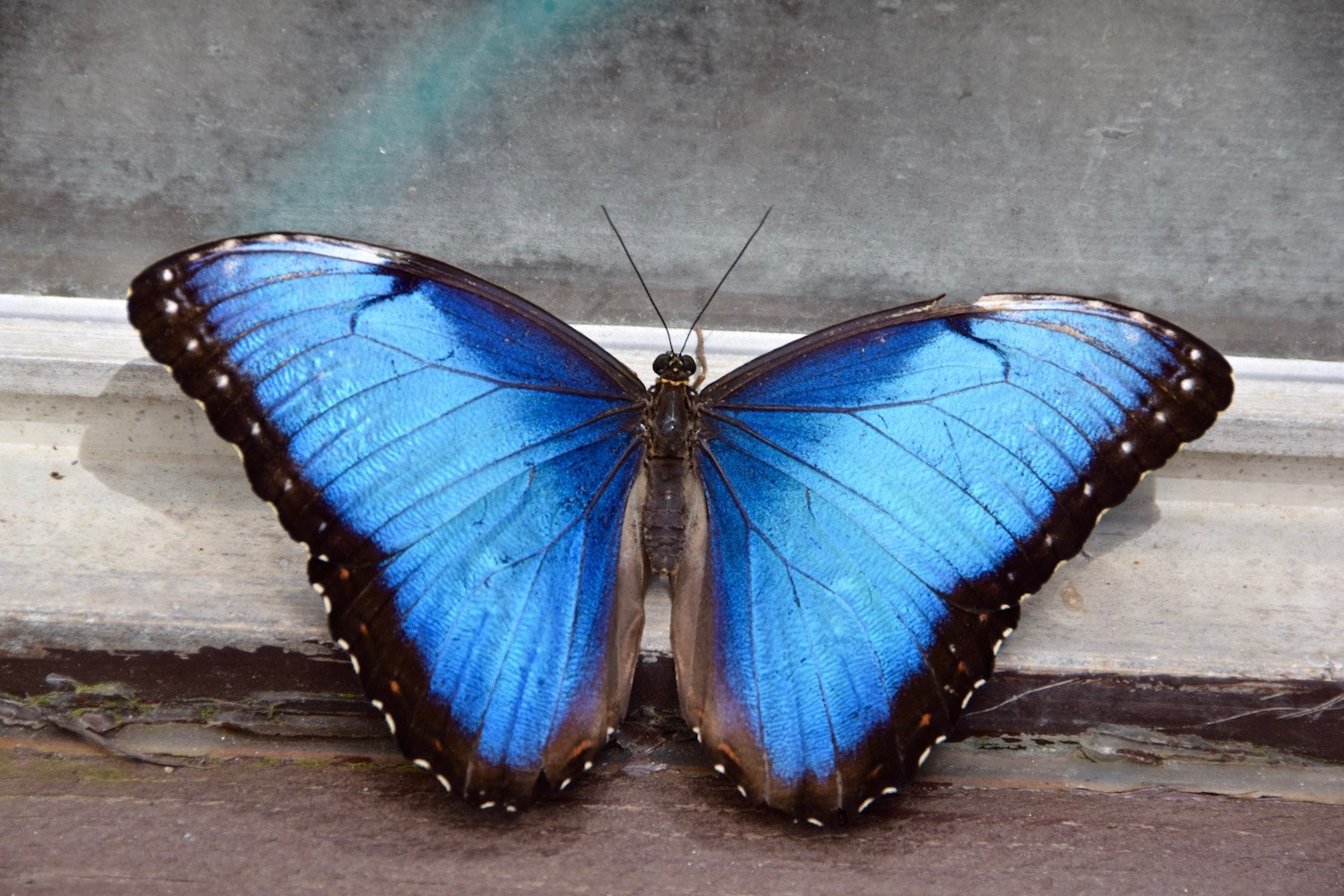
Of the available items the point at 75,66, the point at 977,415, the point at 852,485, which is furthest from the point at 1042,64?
the point at 75,66

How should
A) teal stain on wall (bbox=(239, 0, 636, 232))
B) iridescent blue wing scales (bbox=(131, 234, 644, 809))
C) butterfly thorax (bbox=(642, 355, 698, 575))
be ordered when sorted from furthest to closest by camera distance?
teal stain on wall (bbox=(239, 0, 636, 232))
butterfly thorax (bbox=(642, 355, 698, 575))
iridescent blue wing scales (bbox=(131, 234, 644, 809))

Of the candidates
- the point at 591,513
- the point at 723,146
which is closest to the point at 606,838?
the point at 591,513

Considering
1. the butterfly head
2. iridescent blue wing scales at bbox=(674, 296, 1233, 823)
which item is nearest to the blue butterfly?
iridescent blue wing scales at bbox=(674, 296, 1233, 823)

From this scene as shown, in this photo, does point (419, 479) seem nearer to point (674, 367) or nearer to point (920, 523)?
point (674, 367)

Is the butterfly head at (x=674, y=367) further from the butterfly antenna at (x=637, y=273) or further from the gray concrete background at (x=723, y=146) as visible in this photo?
the gray concrete background at (x=723, y=146)

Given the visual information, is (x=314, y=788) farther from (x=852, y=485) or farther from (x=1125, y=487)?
(x=1125, y=487)

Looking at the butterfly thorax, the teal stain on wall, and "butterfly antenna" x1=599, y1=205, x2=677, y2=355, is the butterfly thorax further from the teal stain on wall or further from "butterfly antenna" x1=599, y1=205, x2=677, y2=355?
the teal stain on wall

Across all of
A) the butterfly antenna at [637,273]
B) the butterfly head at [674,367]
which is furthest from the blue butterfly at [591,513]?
the butterfly antenna at [637,273]
